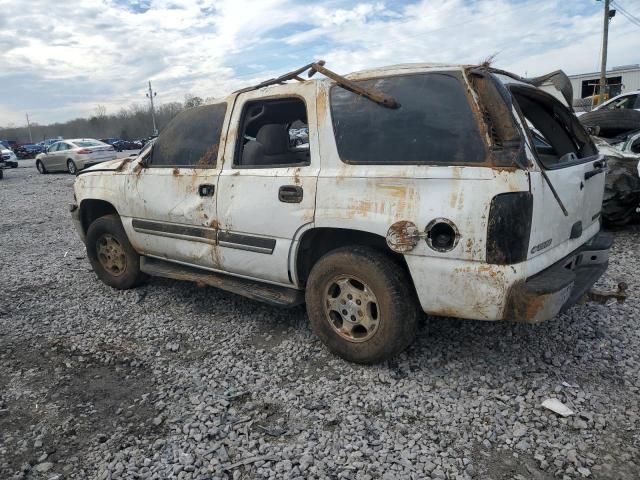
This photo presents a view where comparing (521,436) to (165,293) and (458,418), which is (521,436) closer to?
(458,418)

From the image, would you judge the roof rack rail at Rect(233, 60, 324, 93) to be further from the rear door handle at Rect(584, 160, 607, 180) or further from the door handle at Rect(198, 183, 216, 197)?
the rear door handle at Rect(584, 160, 607, 180)

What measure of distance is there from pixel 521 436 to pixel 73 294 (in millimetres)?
4382

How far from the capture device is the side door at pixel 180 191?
382cm

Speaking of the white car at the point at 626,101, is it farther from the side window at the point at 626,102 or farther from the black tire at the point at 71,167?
the black tire at the point at 71,167

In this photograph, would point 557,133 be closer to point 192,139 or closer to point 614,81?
point 192,139

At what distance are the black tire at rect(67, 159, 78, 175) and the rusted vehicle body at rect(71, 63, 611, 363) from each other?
17794 millimetres

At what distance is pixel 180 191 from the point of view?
13.0 feet

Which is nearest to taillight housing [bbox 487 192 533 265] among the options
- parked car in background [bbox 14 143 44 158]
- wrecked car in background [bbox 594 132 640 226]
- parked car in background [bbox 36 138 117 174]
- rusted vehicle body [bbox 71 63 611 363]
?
rusted vehicle body [bbox 71 63 611 363]

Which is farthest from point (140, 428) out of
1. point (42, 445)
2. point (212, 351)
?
point (212, 351)

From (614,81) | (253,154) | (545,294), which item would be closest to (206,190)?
(253,154)

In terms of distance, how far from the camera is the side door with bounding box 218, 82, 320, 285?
3.23 meters

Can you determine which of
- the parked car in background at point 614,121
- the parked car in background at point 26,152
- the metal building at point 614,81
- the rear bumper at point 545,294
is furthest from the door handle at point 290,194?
the parked car in background at point 26,152

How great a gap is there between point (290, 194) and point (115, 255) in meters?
2.57

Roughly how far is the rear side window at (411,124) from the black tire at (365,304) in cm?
63
